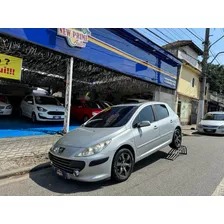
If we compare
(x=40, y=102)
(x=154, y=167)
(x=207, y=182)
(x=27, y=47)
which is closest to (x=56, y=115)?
(x=40, y=102)

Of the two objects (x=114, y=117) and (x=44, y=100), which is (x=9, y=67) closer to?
(x=44, y=100)

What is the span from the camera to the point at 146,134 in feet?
14.7

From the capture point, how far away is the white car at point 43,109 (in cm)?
950

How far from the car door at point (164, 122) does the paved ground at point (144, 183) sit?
747mm

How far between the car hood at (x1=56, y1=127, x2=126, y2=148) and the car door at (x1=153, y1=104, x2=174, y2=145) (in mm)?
1499

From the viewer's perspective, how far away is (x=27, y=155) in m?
5.26

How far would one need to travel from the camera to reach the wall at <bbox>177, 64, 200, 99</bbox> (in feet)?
55.6

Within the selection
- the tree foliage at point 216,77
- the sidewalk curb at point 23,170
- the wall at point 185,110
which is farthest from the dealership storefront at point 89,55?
the tree foliage at point 216,77

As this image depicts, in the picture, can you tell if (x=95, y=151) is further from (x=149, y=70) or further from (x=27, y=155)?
(x=149, y=70)

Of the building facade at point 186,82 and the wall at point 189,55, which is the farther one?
the wall at point 189,55

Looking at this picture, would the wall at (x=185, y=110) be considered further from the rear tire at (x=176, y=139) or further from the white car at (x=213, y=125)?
the rear tire at (x=176, y=139)

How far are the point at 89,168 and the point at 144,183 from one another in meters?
1.20

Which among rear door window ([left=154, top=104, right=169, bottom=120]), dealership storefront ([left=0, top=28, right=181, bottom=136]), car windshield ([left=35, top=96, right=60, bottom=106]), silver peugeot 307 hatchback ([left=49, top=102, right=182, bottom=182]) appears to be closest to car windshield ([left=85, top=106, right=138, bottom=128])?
silver peugeot 307 hatchback ([left=49, top=102, right=182, bottom=182])
